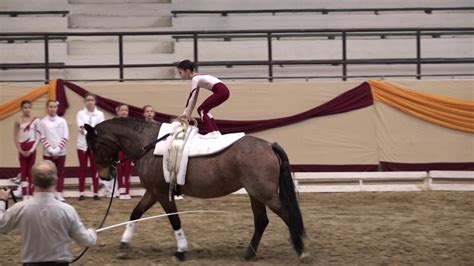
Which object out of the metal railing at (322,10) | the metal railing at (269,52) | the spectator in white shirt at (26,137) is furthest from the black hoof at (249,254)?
the metal railing at (322,10)

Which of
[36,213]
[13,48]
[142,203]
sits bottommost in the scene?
[142,203]

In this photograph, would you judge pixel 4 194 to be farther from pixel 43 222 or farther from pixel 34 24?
pixel 34 24

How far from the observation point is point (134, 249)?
9.08 m

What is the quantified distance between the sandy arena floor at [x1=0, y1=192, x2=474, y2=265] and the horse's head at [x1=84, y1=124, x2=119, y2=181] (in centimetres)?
97

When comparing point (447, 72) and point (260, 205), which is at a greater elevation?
point (447, 72)

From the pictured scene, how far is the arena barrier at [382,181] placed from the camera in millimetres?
14727

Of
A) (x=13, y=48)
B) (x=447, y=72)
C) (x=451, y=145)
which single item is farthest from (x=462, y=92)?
(x=13, y=48)

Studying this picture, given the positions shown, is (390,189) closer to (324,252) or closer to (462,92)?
(462,92)

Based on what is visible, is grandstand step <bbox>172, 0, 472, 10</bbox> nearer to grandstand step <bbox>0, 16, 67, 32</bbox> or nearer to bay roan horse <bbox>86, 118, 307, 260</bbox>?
grandstand step <bbox>0, 16, 67, 32</bbox>

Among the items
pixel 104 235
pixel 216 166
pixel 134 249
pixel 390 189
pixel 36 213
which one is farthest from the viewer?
pixel 390 189

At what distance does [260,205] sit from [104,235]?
8.43ft

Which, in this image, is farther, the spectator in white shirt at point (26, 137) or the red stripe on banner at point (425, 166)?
the red stripe on banner at point (425, 166)

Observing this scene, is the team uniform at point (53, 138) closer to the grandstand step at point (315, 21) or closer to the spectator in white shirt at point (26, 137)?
the spectator in white shirt at point (26, 137)

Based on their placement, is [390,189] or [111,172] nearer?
[111,172]
